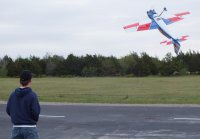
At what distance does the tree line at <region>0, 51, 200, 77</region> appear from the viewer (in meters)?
78.6

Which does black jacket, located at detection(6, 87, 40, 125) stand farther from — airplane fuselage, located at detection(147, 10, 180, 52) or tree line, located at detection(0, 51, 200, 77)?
tree line, located at detection(0, 51, 200, 77)

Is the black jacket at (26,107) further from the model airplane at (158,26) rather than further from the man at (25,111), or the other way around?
the model airplane at (158,26)

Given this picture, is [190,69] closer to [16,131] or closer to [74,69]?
[74,69]

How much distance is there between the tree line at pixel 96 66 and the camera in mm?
78625

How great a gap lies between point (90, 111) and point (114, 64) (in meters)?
71.2

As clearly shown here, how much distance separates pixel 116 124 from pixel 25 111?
343 inches

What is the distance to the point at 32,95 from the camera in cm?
766

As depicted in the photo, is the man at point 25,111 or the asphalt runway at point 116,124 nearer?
the man at point 25,111

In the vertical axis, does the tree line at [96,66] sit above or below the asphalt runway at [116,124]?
above

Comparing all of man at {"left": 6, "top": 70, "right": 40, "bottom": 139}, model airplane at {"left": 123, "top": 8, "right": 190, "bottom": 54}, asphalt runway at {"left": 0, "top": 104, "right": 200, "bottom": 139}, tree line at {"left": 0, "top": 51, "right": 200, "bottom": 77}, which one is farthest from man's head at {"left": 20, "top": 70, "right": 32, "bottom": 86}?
tree line at {"left": 0, "top": 51, "right": 200, "bottom": 77}

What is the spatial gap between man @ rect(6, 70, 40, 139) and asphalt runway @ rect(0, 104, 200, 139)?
5.76 meters

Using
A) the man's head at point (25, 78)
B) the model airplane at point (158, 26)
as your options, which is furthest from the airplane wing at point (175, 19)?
the man's head at point (25, 78)

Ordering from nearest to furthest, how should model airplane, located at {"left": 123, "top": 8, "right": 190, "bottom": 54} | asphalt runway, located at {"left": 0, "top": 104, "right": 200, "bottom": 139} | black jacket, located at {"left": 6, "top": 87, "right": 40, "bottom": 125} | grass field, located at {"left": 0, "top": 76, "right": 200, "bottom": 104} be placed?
black jacket, located at {"left": 6, "top": 87, "right": 40, "bottom": 125}, asphalt runway, located at {"left": 0, "top": 104, "right": 200, "bottom": 139}, model airplane, located at {"left": 123, "top": 8, "right": 190, "bottom": 54}, grass field, located at {"left": 0, "top": 76, "right": 200, "bottom": 104}

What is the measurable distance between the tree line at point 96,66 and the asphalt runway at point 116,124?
56165 mm
